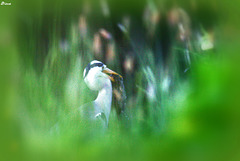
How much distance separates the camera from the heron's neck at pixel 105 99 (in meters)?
1.90

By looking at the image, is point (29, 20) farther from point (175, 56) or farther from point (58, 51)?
point (175, 56)

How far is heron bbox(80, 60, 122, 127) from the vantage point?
190 cm

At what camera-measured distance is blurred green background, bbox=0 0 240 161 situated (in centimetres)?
190

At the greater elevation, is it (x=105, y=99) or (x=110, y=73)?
(x=110, y=73)

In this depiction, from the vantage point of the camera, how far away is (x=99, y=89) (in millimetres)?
1910

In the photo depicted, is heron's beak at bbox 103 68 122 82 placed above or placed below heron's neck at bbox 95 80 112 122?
above

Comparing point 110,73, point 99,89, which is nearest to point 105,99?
point 99,89

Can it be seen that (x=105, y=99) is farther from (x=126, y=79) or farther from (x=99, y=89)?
(x=126, y=79)

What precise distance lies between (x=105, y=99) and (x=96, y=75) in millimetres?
173

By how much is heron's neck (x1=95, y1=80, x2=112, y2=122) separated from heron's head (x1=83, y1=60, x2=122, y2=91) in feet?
0.08

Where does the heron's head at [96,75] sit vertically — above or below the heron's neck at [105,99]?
above

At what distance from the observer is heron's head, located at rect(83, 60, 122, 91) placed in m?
1.91

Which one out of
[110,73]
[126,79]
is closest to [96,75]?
[110,73]

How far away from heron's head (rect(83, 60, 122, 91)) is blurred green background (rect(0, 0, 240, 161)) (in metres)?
0.04
